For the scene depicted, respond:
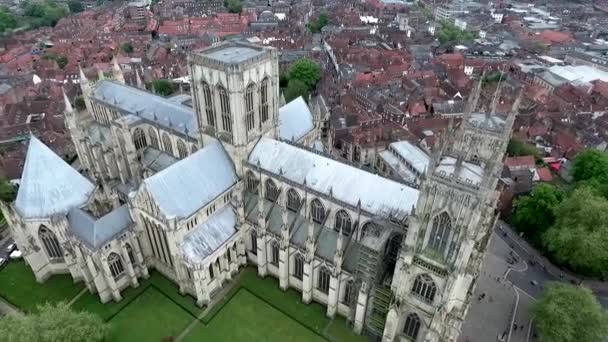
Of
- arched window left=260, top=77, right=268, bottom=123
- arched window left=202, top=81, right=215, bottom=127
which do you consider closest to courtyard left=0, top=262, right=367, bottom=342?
arched window left=202, top=81, right=215, bottom=127

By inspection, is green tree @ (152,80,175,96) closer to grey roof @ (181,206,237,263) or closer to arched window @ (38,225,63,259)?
arched window @ (38,225,63,259)

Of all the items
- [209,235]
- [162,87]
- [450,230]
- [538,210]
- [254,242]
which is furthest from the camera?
[162,87]

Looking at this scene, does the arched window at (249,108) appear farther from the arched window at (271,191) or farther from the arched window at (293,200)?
the arched window at (293,200)

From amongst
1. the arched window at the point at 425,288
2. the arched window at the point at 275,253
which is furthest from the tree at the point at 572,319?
the arched window at the point at 275,253

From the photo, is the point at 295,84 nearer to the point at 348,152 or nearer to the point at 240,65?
the point at 348,152

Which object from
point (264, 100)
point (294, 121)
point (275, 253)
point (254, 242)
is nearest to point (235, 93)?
point (264, 100)

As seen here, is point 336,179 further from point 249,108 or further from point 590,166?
point 590,166
